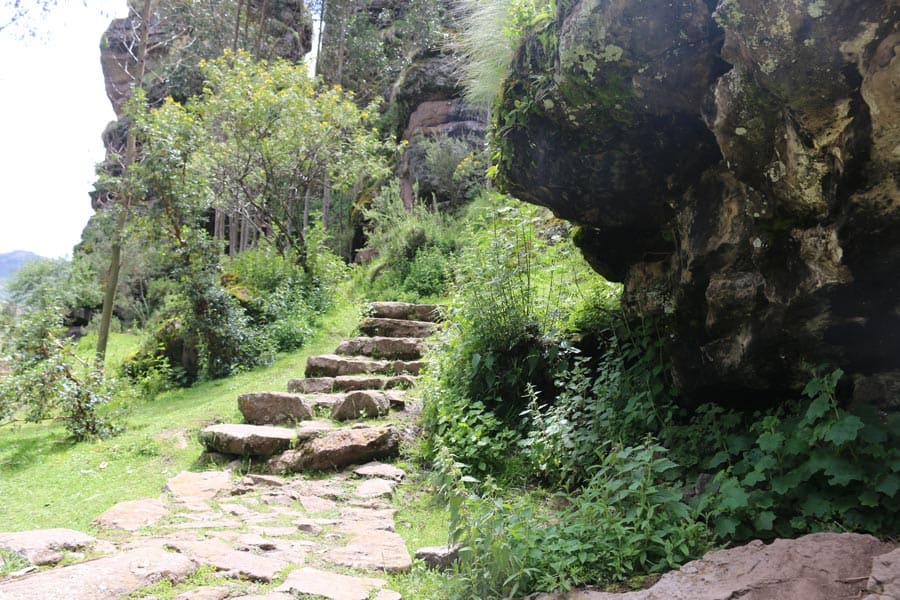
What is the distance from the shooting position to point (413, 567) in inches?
127

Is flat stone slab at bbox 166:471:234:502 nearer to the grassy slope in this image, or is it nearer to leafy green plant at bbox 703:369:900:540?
the grassy slope

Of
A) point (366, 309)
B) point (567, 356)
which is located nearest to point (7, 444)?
point (366, 309)

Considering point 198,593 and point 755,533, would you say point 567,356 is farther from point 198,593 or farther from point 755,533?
point 198,593

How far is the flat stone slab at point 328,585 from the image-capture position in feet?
9.34

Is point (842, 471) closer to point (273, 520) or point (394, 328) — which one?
point (273, 520)

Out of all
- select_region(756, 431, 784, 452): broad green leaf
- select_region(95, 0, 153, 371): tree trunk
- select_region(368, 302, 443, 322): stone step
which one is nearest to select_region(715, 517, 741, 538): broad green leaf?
select_region(756, 431, 784, 452): broad green leaf

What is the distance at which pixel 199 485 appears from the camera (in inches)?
193

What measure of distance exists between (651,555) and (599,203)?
2.14m

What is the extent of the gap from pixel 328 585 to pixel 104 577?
3.33ft

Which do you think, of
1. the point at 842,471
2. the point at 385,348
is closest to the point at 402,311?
the point at 385,348

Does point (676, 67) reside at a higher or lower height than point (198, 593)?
higher

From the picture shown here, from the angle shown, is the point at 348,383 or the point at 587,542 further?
the point at 348,383

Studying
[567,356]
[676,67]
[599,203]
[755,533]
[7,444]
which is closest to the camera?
[755,533]

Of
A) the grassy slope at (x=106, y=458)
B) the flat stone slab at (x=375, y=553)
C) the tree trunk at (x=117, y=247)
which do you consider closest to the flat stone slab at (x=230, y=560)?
the flat stone slab at (x=375, y=553)
